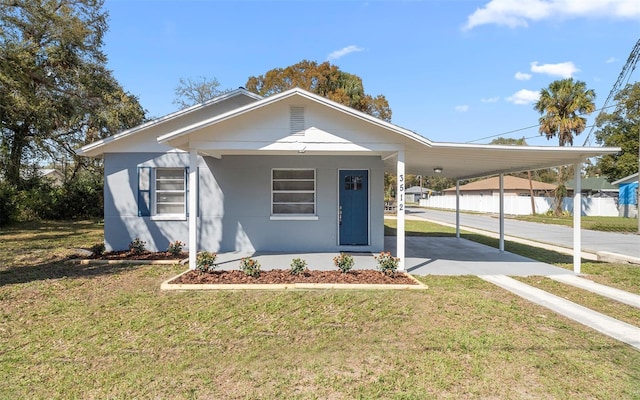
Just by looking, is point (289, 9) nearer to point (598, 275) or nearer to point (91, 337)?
point (91, 337)

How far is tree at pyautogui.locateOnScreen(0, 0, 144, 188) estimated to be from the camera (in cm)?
1674

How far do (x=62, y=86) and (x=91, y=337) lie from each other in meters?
21.0

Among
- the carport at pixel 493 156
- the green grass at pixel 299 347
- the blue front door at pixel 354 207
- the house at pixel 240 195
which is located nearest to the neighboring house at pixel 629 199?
the house at pixel 240 195

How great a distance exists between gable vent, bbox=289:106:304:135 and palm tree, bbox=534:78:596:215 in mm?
24372

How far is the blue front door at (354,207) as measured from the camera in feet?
33.7

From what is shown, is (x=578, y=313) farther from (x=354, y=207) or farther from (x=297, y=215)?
(x=297, y=215)

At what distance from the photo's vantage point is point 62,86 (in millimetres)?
20000

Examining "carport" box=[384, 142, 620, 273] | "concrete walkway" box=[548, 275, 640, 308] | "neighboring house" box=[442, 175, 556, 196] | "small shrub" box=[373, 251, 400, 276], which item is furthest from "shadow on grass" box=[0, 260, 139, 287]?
"neighboring house" box=[442, 175, 556, 196]

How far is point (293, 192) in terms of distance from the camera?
33.9ft

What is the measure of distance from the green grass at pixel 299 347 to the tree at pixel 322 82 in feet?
82.3

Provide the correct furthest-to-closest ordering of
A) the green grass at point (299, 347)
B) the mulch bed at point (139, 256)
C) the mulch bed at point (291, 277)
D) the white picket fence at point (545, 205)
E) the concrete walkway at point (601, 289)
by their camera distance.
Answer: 1. the white picket fence at point (545, 205)
2. the mulch bed at point (139, 256)
3. the mulch bed at point (291, 277)
4. the concrete walkway at point (601, 289)
5. the green grass at point (299, 347)

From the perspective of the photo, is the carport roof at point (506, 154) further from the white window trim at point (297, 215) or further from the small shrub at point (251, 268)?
the small shrub at point (251, 268)

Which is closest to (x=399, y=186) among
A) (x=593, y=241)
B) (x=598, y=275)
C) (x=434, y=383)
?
(x=434, y=383)

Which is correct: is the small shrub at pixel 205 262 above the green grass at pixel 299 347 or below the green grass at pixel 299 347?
above
